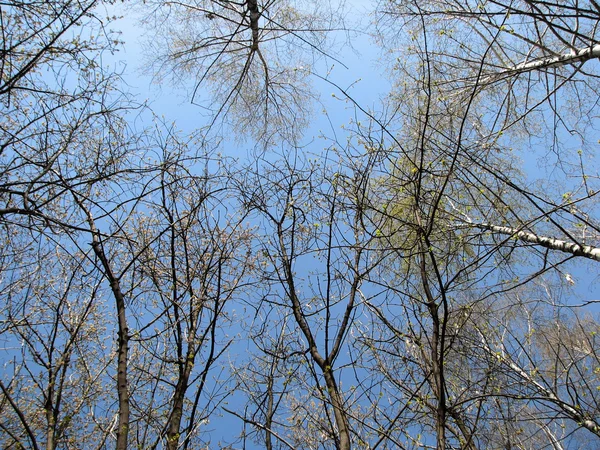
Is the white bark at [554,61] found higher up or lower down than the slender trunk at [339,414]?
higher up

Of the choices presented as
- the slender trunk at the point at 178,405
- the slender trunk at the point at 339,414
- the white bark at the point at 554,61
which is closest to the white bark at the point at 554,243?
the white bark at the point at 554,61

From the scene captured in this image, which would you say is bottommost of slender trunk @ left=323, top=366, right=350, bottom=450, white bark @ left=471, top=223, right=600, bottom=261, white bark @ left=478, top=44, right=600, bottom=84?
slender trunk @ left=323, top=366, right=350, bottom=450

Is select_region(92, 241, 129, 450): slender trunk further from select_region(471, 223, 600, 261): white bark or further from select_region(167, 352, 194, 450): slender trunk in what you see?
select_region(471, 223, 600, 261): white bark

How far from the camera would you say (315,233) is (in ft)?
13.9

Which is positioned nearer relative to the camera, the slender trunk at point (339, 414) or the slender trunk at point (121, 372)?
the slender trunk at point (121, 372)

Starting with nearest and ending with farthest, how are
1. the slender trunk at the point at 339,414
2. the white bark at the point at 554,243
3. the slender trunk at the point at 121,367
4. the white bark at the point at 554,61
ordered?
the slender trunk at the point at 121,367 → the slender trunk at the point at 339,414 → the white bark at the point at 554,243 → the white bark at the point at 554,61

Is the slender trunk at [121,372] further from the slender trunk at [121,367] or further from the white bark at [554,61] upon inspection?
the white bark at [554,61]

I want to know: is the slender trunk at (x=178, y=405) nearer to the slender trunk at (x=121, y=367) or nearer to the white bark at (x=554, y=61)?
the slender trunk at (x=121, y=367)

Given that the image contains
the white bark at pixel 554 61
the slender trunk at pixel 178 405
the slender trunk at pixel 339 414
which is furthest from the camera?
the white bark at pixel 554 61

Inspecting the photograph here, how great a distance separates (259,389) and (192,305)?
1065mm

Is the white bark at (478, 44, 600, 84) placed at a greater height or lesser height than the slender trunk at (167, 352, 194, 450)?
greater

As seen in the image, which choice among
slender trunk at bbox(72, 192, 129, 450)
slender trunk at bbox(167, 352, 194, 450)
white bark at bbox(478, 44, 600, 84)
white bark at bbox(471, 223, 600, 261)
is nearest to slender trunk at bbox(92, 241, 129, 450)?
slender trunk at bbox(72, 192, 129, 450)

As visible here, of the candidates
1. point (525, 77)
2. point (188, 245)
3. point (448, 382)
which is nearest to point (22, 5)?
point (188, 245)

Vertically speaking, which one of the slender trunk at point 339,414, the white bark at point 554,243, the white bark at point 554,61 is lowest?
the slender trunk at point 339,414
